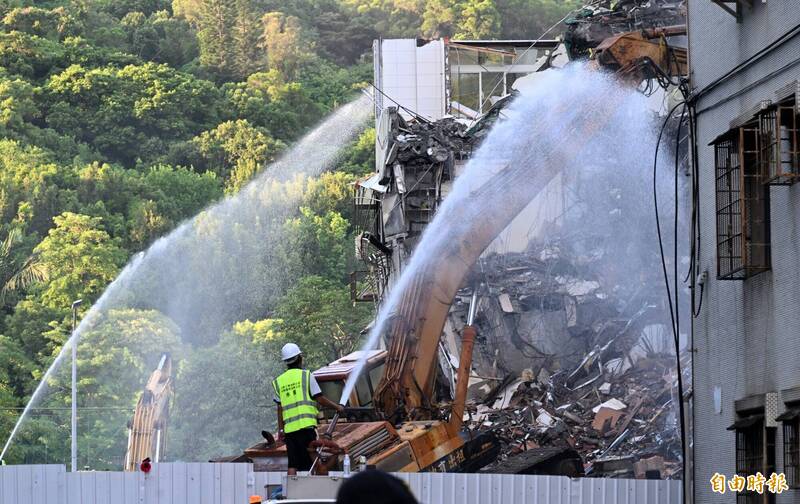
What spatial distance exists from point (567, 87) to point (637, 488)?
7256 millimetres

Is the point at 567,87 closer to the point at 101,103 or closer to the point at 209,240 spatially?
the point at 209,240

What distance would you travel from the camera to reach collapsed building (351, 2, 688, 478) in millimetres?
25797

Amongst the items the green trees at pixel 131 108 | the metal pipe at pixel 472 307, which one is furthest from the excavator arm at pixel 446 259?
the green trees at pixel 131 108

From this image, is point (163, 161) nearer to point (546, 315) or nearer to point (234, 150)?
point (234, 150)

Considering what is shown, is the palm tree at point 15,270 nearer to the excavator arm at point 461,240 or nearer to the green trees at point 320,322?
the green trees at point 320,322

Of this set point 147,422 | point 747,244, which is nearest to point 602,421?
point 147,422

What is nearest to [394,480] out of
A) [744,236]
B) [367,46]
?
[744,236]

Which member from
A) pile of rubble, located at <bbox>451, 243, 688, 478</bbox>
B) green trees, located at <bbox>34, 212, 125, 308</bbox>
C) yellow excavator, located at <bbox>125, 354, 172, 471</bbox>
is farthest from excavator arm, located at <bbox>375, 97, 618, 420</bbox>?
green trees, located at <bbox>34, 212, 125, 308</bbox>

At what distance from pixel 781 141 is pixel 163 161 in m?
87.2

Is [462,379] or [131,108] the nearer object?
[462,379]

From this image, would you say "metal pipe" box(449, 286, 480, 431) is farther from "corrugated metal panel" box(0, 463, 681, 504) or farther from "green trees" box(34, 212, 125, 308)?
"green trees" box(34, 212, 125, 308)

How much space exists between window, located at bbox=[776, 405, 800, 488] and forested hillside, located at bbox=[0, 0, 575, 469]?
153ft

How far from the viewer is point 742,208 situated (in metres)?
14.2

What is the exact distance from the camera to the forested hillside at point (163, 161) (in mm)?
64688
